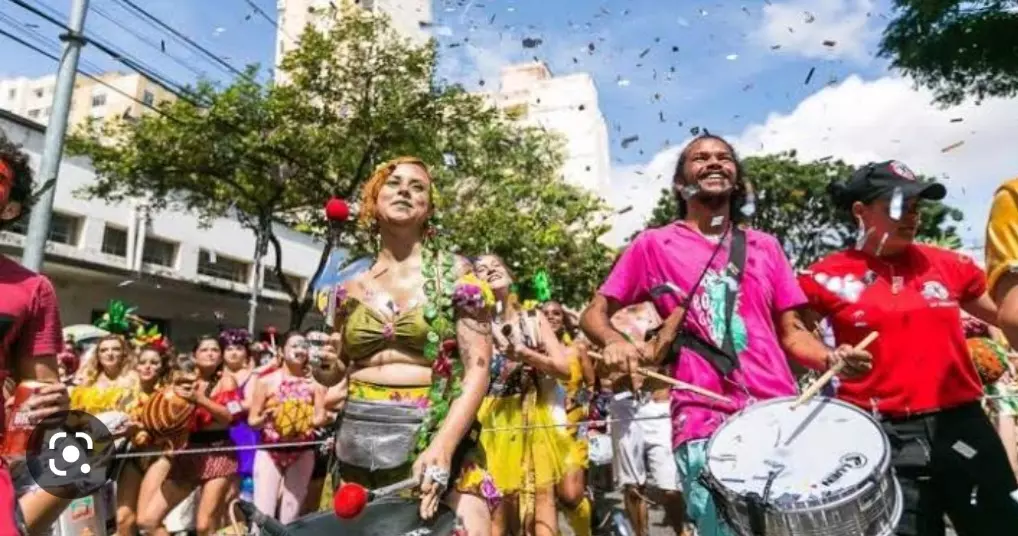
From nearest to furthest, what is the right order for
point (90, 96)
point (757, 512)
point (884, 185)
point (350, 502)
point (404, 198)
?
point (350, 502) → point (757, 512) → point (404, 198) → point (884, 185) → point (90, 96)

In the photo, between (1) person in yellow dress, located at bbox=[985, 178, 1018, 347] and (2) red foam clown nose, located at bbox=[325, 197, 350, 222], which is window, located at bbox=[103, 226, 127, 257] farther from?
(1) person in yellow dress, located at bbox=[985, 178, 1018, 347]

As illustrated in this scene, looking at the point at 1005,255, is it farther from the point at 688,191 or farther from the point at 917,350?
the point at 688,191

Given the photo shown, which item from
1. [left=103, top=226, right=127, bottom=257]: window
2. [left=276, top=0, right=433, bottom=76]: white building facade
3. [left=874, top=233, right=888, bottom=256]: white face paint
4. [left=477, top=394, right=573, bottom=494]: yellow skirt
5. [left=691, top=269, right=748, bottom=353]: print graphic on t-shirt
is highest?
[left=276, top=0, right=433, bottom=76]: white building facade

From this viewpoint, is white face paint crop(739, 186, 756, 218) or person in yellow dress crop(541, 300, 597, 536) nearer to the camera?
white face paint crop(739, 186, 756, 218)

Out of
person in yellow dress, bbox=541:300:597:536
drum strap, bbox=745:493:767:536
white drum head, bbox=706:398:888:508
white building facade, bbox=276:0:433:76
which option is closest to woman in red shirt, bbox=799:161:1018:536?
white drum head, bbox=706:398:888:508

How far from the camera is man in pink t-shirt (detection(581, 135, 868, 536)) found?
2889mm

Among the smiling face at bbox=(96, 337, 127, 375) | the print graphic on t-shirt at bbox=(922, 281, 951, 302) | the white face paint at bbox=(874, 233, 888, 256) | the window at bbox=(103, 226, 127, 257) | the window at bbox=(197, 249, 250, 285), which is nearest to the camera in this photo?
the print graphic on t-shirt at bbox=(922, 281, 951, 302)

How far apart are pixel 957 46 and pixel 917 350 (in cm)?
1464

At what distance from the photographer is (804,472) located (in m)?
2.32

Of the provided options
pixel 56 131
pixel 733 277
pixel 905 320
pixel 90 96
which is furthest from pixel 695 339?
pixel 90 96

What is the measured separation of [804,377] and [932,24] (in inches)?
538

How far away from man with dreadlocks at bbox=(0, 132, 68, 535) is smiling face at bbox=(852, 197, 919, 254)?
295 centimetres

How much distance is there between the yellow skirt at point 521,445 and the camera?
17.5 ft

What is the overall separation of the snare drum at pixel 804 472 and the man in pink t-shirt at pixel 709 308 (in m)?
0.32
